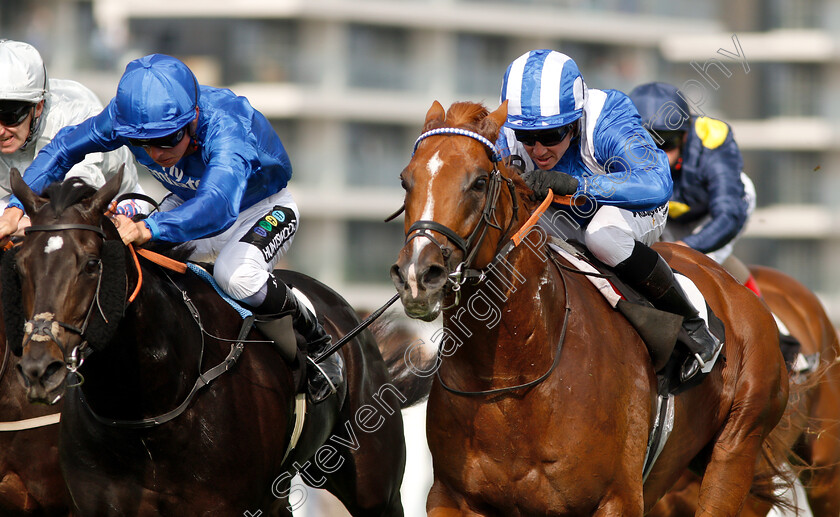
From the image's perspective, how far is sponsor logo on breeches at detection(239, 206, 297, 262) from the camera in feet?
17.4

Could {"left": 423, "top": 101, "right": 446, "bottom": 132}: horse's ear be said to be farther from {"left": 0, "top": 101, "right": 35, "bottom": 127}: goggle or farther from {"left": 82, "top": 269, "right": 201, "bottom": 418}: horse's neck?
{"left": 0, "top": 101, "right": 35, "bottom": 127}: goggle

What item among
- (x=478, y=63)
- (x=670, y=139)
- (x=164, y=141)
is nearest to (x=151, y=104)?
(x=164, y=141)

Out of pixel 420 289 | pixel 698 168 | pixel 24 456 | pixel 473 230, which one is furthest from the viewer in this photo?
pixel 698 168

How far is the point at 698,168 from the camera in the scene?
7656 mm

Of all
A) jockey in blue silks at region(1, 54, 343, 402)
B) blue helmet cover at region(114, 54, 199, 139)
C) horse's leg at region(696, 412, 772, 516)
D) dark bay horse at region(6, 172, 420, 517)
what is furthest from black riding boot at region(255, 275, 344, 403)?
horse's leg at region(696, 412, 772, 516)

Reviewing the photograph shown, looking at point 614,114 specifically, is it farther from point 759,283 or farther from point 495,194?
point 759,283

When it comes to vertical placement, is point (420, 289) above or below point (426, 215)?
below

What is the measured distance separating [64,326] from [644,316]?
2.46m

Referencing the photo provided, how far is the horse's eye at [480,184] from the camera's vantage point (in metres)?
4.07

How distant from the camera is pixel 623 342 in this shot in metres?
4.76

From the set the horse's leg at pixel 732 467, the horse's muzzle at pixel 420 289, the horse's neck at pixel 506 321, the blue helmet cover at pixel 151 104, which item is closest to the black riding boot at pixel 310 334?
the blue helmet cover at pixel 151 104

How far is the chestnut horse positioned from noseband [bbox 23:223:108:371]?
414cm

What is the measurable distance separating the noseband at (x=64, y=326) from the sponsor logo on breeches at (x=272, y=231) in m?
1.22

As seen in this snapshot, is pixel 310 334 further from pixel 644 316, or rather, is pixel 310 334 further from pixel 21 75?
pixel 21 75
